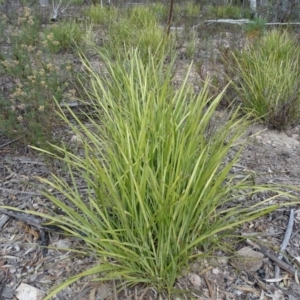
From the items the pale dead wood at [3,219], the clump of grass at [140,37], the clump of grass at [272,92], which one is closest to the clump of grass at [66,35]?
the clump of grass at [140,37]

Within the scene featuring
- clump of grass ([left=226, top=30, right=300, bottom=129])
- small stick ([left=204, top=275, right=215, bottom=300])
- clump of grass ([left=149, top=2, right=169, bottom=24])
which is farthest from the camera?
clump of grass ([left=149, top=2, right=169, bottom=24])

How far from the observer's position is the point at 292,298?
1.37 meters

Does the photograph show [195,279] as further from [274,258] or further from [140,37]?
[140,37]

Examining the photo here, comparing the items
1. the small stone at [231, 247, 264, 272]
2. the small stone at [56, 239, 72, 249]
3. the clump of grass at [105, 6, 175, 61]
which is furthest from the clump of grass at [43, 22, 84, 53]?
the small stone at [231, 247, 264, 272]

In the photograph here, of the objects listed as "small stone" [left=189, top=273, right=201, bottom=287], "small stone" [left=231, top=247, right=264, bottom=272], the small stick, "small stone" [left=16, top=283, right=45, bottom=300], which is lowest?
"small stone" [left=16, top=283, right=45, bottom=300]

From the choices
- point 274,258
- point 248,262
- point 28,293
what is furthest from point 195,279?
point 28,293

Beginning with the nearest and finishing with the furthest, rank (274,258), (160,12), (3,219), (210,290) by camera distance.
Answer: (210,290) < (274,258) < (3,219) < (160,12)

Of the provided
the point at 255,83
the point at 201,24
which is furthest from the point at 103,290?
the point at 201,24

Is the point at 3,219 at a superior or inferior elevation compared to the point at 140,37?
inferior

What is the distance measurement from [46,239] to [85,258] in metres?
0.20

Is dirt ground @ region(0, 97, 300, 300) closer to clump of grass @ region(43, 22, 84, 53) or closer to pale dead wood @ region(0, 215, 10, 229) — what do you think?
pale dead wood @ region(0, 215, 10, 229)

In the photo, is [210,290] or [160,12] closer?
[210,290]

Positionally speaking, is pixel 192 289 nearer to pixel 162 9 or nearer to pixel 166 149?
pixel 166 149

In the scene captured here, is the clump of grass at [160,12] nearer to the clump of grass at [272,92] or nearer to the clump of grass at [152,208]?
the clump of grass at [272,92]
